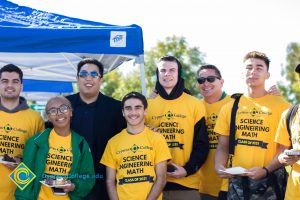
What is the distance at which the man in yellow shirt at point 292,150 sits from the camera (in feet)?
11.1

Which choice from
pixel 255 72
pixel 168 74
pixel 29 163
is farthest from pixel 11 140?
pixel 255 72

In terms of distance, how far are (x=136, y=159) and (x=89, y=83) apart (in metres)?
0.95

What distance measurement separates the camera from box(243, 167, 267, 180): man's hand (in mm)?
3805

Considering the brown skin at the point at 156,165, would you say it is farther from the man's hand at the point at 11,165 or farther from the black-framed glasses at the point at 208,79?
the black-framed glasses at the point at 208,79

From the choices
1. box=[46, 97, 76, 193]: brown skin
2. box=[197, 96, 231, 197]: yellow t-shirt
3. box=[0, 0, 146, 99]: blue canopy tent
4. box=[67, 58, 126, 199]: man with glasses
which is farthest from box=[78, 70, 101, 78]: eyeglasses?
box=[197, 96, 231, 197]: yellow t-shirt

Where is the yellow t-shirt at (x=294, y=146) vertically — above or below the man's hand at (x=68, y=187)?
above

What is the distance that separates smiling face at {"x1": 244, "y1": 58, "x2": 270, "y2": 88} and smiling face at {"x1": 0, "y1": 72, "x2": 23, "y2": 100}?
2281 mm

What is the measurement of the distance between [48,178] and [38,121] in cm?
76

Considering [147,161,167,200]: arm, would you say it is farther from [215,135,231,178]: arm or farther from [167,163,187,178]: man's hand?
[215,135,231,178]: arm

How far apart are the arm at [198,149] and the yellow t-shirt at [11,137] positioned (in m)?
1.62

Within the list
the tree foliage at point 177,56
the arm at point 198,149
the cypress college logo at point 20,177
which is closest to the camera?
the cypress college logo at point 20,177

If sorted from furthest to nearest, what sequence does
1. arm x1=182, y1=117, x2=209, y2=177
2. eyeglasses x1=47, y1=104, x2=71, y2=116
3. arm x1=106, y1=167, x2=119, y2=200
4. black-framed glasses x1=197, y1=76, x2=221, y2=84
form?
black-framed glasses x1=197, y1=76, x2=221, y2=84 < arm x1=182, y1=117, x2=209, y2=177 < eyeglasses x1=47, y1=104, x2=71, y2=116 < arm x1=106, y1=167, x2=119, y2=200

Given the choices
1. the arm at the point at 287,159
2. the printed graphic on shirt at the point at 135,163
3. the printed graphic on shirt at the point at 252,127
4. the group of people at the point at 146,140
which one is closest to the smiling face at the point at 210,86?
the group of people at the point at 146,140

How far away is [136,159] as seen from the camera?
160 inches
